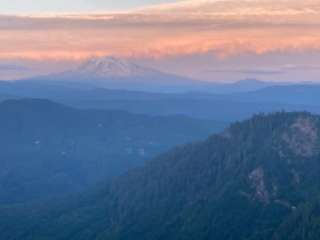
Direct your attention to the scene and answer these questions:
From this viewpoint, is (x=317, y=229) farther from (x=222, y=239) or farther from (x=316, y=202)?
(x=222, y=239)

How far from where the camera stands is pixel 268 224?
196750mm

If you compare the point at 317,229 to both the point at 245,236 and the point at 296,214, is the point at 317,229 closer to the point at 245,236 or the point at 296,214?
the point at 296,214

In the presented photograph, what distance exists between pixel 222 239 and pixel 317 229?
2986 cm

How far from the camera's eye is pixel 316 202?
627 ft

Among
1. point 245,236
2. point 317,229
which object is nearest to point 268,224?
point 245,236

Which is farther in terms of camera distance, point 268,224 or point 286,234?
point 268,224

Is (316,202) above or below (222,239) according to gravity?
above

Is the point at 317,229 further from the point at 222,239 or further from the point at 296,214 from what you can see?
the point at 222,239

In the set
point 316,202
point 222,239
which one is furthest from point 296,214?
point 222,239

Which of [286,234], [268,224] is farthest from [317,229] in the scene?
[268,224]

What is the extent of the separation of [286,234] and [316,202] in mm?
13467

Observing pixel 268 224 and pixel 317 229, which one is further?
pixel 268 224

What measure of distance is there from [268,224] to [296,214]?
34.2 feet

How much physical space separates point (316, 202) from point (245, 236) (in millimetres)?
20410
